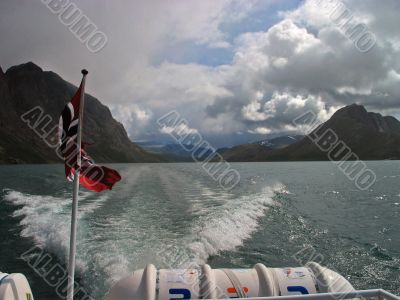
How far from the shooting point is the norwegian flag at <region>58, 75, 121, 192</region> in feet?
26.5

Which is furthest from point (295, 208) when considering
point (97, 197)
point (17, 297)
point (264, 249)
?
point (17, 297)

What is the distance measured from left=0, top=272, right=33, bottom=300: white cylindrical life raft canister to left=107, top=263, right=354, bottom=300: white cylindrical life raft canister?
1813 millimetres

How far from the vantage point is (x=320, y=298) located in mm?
6199

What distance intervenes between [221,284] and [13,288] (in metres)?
4.19

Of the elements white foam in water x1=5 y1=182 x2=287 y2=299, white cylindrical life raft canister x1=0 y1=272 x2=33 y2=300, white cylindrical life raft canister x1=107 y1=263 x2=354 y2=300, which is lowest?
white cylindrical life raft canister x1=0 y1=272 x2=33 y2=300

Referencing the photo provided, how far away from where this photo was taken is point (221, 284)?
8.27 metres

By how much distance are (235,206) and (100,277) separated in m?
16.6

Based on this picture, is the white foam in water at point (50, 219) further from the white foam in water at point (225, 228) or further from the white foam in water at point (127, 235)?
the white foam in water at point (225, 228)

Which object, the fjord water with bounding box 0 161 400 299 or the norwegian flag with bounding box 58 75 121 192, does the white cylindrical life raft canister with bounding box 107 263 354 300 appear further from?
the fjord water with bounding box 0 161 400 299

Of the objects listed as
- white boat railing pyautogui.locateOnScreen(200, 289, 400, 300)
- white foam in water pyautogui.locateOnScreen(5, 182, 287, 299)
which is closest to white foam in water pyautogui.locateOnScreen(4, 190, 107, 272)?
white foam in water pyautogui.locateOnScreen(5, 182, 287, 299)

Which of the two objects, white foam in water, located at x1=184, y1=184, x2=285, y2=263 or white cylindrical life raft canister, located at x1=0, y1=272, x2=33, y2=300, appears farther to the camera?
white foam in water, located at x1=184, y1=184, x2=285, y2=263

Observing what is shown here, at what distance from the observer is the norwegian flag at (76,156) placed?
8062 mm

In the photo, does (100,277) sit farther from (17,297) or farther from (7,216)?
(7,216)

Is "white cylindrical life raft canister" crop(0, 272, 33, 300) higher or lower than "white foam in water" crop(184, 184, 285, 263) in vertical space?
lower
